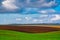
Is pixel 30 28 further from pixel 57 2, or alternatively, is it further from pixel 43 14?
pixel 57 2

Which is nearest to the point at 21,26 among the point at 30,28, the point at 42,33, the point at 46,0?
the point at 30,28

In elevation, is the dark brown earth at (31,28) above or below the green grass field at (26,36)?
above

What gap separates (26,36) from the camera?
292 centimetres

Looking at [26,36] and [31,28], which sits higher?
[31,28]

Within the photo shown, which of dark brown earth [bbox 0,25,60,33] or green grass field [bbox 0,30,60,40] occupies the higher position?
dark brown earth [bbox 0,25,60,33]

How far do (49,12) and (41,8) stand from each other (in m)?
0.13

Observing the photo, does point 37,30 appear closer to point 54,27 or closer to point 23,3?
point 54,27

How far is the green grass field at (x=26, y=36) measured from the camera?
291cm

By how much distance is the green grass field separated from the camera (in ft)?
9.55

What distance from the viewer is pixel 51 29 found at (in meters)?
2.97

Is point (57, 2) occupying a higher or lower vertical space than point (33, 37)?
higher

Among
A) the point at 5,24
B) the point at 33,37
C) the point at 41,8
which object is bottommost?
the point at 33,37

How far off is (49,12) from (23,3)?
39 centimetres

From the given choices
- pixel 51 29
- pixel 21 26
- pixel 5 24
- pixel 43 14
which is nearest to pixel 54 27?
pixel 51 29
